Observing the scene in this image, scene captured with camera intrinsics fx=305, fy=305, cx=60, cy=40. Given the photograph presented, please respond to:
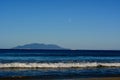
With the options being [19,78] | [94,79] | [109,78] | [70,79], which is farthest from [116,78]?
[19,78]

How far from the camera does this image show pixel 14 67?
94.7 feet

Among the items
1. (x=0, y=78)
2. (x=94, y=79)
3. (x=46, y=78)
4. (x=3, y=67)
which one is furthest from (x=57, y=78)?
(x=3, y=67)

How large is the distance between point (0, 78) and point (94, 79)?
6406 millimetres

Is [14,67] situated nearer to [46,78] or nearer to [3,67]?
[3,67]

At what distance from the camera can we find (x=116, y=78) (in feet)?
71.4

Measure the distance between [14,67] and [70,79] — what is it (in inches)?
374

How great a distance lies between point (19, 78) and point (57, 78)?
2626 millimetres

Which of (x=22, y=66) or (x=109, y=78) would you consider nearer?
(x=109, y=78)

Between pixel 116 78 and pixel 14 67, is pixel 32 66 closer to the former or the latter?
pixel 14 67

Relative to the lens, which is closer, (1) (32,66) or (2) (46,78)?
(2) (46,78)

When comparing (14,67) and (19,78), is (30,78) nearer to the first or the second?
(19,78)

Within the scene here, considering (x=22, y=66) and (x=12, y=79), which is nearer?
(x=12, y=79)

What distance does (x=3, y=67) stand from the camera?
2827 cm

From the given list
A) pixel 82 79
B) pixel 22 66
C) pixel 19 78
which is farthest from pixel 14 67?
pixel 82 79
